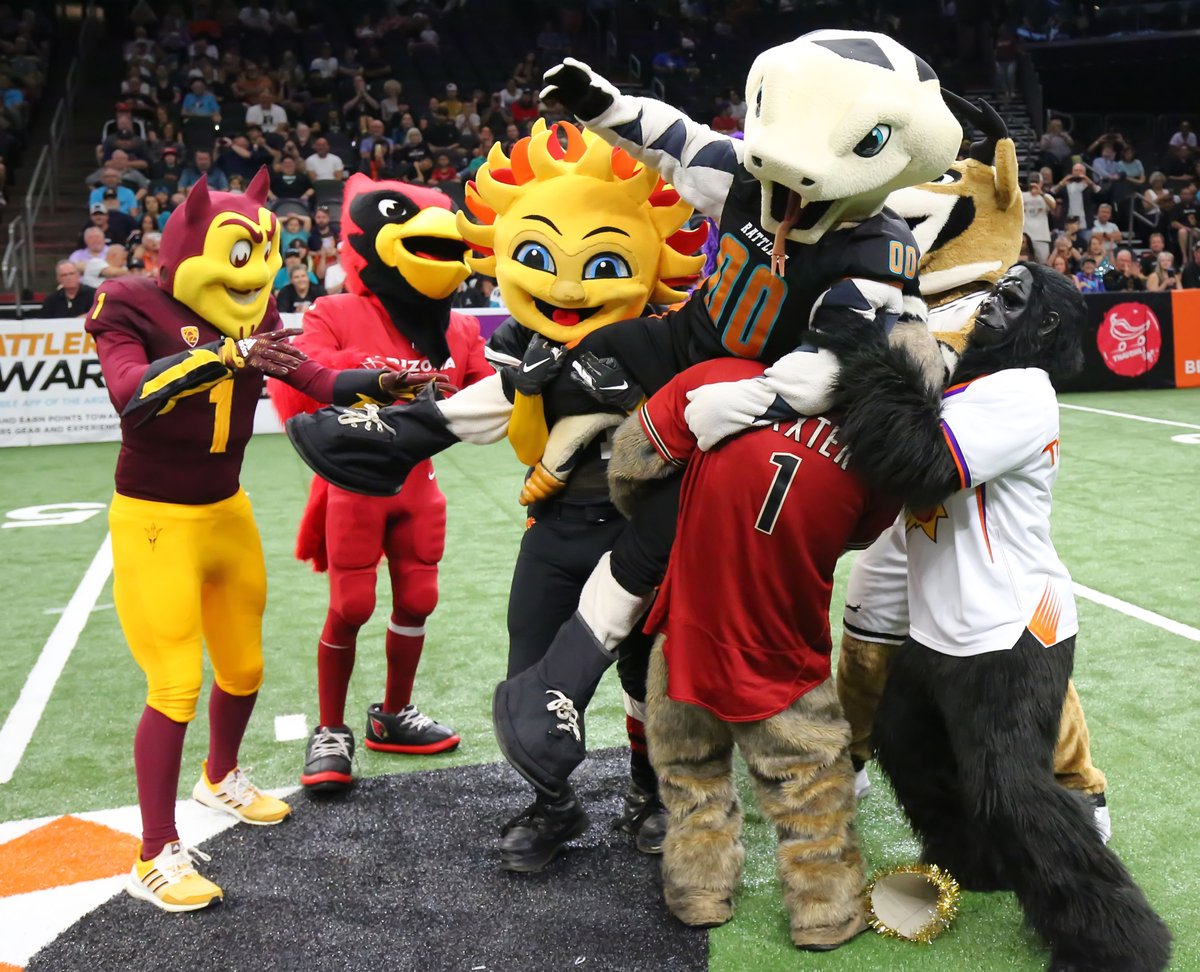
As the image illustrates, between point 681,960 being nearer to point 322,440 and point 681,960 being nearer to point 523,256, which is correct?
point 322,440

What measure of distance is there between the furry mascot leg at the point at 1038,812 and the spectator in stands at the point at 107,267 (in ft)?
32.5

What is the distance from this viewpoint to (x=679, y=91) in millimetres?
18703

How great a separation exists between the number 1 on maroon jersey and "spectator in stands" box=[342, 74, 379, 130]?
1494 centimetres

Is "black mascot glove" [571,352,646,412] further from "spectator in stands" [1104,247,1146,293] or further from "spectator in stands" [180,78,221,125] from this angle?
"spectator in stands" [180,78,221,125]

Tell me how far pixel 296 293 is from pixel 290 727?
303 inches

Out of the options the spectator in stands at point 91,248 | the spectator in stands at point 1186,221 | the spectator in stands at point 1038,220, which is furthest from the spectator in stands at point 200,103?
the spectator in stands at point 1186,221

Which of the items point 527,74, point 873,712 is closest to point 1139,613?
point 873,712

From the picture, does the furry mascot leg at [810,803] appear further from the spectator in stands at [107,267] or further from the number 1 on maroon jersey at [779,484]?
the spectator in stands at [107,267]

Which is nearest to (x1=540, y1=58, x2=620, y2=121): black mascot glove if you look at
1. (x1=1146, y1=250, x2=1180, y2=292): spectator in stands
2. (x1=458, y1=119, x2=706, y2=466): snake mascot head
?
(x1=458, y1=119, x2=706, y2=466): snake mascot head

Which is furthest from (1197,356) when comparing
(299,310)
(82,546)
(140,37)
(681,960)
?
(140,37)

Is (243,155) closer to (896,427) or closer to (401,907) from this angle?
(401,907)

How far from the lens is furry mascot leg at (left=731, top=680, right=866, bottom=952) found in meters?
2.58

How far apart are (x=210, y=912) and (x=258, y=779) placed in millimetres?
842

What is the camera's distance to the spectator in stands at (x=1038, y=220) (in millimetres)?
12926
